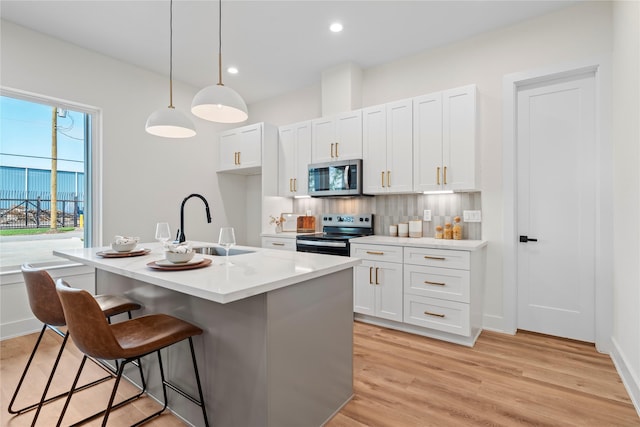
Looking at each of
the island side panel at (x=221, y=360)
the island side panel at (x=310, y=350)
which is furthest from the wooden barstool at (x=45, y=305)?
the island side panel at (x=310, y=350)

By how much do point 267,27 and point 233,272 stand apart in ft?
8.55

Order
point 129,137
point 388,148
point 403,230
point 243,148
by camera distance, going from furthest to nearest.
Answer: point 243,148 < point 129,137 < point 403,230 < point 388,148

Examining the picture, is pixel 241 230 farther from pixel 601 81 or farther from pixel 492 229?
pixel 601 81

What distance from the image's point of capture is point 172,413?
1.85 metres

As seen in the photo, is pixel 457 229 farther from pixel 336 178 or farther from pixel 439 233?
→ pixel 336 178

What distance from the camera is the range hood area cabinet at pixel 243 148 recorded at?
4324mm

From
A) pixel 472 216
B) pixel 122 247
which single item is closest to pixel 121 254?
pixel 122 247

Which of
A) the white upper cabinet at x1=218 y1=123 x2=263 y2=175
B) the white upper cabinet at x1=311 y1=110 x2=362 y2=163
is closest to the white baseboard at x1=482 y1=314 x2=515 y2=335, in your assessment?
the white upper cabinet at x1=311 y1=110 x2=362 y2=163

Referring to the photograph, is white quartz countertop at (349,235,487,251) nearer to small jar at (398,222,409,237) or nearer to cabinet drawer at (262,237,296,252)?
small jar at (398,222,409,237)

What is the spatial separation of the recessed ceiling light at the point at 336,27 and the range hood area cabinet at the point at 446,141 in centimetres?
103

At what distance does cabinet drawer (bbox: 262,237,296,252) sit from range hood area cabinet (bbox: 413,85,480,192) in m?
1.57

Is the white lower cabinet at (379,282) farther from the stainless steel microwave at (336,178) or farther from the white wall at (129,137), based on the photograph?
the white wall at (129,137)

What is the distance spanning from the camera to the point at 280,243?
3984 millimetres

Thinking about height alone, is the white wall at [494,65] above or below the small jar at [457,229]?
above
